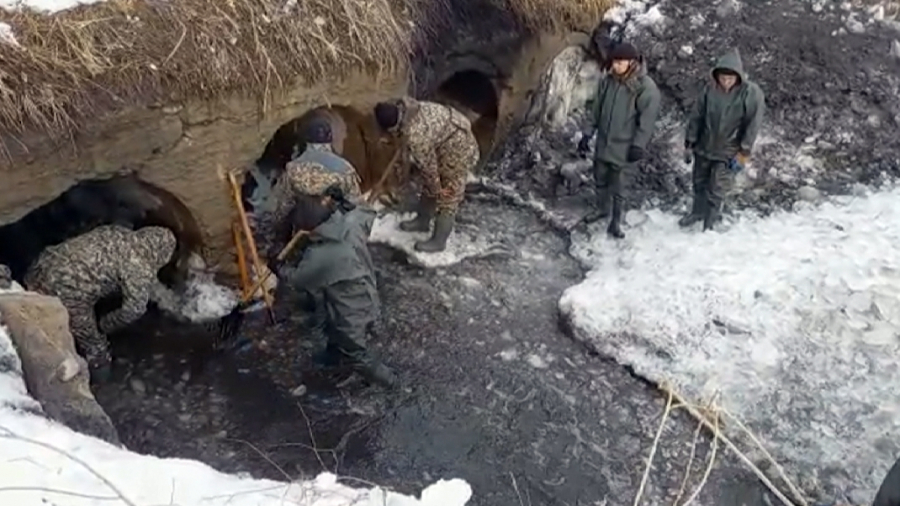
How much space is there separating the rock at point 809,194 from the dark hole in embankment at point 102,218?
5818mm

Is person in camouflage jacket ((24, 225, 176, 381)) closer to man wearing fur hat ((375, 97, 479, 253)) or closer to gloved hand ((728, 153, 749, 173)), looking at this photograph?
man wearing fur hat ((375, 97, 479, 253))

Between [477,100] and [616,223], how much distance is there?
2508 mm

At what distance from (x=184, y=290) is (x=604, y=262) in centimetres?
388

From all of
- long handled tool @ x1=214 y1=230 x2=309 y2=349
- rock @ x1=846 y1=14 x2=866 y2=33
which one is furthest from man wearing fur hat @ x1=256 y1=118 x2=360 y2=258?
rock @ x1=846 y1=14 x2=866 y2=33

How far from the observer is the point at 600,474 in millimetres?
8250

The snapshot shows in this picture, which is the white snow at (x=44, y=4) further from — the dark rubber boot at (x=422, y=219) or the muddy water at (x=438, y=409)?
the dark rubber boot at (x=422, y=219)

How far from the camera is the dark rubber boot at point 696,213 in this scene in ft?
35.4

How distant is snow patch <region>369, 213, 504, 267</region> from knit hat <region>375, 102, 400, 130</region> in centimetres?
138

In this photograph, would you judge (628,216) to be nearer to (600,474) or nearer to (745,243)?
(745,243)

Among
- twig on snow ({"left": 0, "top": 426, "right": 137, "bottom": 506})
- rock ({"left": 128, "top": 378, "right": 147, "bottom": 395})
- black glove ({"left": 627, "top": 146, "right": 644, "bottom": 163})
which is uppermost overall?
black glove ({"left": 627, "top": 146, "right": 644, "bottom": 163})

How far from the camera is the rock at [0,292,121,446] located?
663cm

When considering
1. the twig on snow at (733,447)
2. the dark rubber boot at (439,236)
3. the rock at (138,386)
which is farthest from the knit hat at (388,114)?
the twig on snow at (733,447)

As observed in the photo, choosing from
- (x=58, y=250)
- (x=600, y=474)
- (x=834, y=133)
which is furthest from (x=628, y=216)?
(x=58, y=250)

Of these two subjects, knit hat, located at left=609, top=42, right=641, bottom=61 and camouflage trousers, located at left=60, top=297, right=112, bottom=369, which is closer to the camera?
camouflage trousers, located at left=60, top=297, right=112, bottom=369
